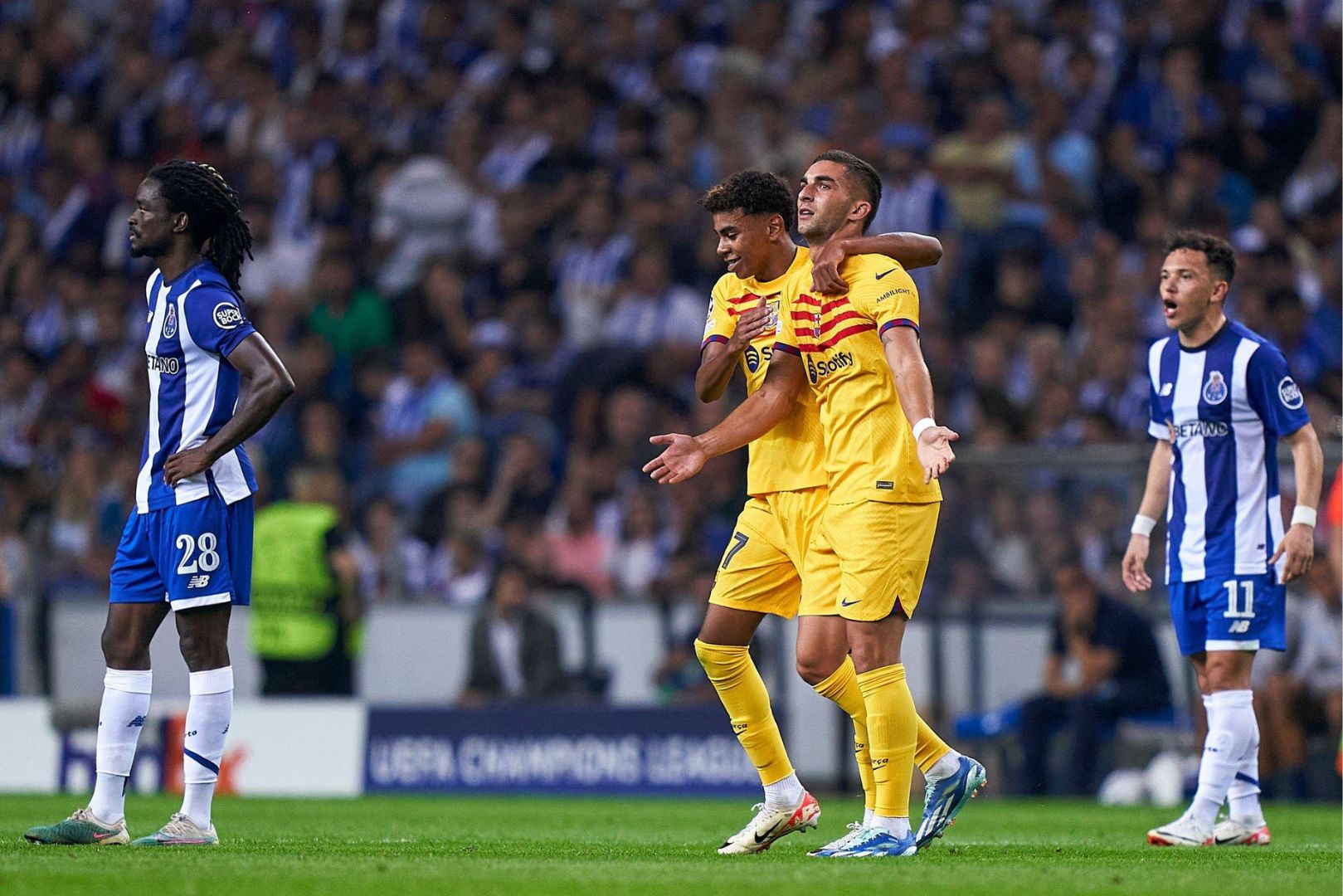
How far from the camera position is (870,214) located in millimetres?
7383

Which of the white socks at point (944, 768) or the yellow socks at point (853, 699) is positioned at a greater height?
the yellow socks at point (853, 699)

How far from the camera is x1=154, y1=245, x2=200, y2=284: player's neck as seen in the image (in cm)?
736

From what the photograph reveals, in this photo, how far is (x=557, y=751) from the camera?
45.2 feet

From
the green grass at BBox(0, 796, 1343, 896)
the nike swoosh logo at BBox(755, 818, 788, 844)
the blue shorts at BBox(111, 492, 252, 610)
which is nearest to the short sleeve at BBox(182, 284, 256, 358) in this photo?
the blue shorts at BBox(111, 492, 252, 610)

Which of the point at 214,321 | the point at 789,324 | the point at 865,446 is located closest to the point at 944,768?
the point at 865,446

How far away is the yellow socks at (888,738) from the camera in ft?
22.9

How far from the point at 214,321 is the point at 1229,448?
168 inches

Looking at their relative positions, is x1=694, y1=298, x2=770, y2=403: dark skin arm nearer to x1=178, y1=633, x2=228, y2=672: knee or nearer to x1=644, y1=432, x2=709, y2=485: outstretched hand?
x1=644, y1=432, x2=709, y2=485: outstretched hand

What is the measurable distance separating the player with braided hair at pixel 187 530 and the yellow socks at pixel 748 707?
5.93 ft

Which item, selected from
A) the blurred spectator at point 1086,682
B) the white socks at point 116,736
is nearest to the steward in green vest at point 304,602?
the blurred spectator at point 1086,682

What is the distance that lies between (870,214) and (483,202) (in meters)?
11.1

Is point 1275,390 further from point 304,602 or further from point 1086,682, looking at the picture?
point 304,602

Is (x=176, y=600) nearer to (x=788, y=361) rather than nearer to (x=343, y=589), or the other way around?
(x=788, y=361)

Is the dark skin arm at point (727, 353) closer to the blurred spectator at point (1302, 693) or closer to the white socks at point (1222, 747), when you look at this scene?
the white socks at point (1222, 747)
